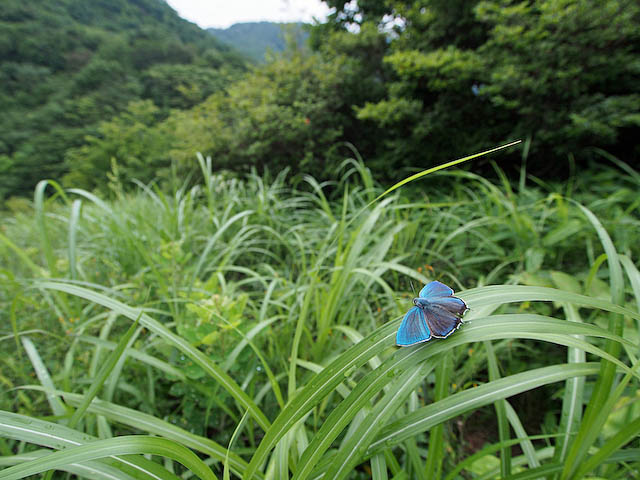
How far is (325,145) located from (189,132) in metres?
2.28

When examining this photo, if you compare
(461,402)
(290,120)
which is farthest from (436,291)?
(290,120)

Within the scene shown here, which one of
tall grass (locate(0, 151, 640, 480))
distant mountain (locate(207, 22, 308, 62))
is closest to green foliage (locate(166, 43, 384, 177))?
tall grass (locate(0, 151, 640, 480))

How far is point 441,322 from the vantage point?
40 cm

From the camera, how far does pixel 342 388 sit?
71 cm

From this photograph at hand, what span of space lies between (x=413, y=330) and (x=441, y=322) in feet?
0.13

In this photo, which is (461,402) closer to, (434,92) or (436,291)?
(436,291)

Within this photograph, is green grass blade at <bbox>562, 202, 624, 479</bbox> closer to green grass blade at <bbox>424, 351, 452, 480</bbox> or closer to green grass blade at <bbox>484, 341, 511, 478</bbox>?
green grass blade at <bbox>484, 341, 511, 478</bbox>

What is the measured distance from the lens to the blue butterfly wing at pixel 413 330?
39 centimetres

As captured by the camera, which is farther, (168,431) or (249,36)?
(249,36)

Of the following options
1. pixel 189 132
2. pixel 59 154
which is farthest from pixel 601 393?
pixel 59 154

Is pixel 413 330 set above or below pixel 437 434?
above

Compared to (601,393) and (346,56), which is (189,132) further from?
(601,393)

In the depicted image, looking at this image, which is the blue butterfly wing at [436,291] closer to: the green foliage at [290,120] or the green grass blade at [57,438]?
the green grass blade at [57,438]

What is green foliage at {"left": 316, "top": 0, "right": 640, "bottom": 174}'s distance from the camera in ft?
7.00
